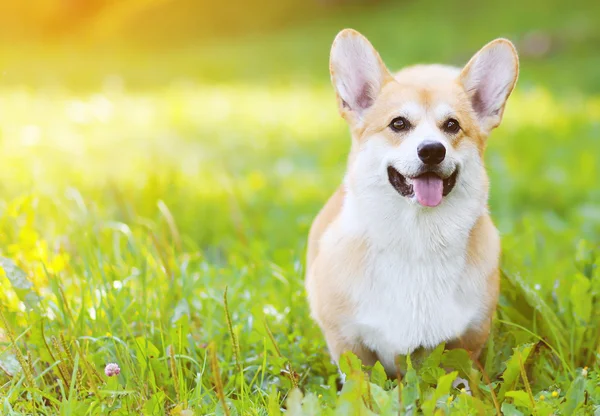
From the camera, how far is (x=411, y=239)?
2.61 meters

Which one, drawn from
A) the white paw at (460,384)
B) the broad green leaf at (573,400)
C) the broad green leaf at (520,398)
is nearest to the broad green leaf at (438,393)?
the broad green leaf at (520,398)

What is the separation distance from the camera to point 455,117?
8.95 ft

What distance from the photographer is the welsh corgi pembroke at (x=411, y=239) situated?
2.57m

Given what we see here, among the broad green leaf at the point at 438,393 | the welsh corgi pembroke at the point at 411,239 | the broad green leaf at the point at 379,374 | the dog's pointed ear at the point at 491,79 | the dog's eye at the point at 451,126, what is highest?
the dog's pointed ear at the point at 491,79

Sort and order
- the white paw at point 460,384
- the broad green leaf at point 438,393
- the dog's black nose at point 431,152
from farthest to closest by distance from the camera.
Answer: the white paw at point 460,384 < the dog's black nose at point 431,152 < the broad green leaf at point 438,393

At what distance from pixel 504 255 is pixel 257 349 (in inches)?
44.8

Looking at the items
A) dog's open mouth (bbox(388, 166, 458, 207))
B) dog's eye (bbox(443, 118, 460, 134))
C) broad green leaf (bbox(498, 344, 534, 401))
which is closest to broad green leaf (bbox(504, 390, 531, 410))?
broad green leaf (bbox(498, 344, 534, 401))

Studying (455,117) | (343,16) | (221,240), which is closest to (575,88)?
(221,240)

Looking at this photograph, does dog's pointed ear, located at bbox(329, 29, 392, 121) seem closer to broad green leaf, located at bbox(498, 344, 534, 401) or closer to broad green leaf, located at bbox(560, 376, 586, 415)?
broad green leaf, located at bbox(498, 344, 534, 401)

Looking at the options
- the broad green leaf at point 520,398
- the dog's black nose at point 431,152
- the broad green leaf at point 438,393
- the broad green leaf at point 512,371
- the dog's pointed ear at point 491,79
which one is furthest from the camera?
the dog's pointed ear at point 491,79

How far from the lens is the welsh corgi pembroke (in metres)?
2.57

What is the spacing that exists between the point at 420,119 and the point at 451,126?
0.12 m

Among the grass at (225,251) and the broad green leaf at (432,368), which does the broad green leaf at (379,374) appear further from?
the broad green leaf at (432,368)

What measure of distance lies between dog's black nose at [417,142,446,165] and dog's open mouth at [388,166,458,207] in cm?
7
